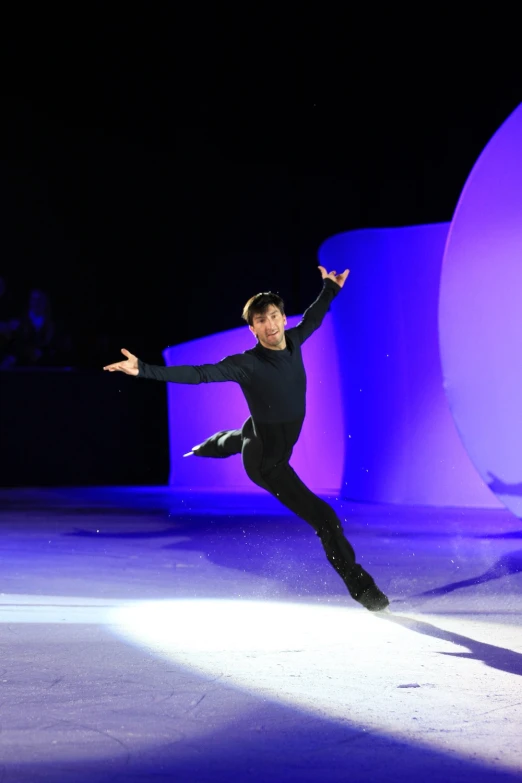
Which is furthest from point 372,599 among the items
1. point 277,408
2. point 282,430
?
point 277,408

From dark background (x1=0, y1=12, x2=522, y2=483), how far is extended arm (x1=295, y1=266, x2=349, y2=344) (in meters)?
7.98

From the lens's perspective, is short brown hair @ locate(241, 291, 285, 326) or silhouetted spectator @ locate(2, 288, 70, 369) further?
silhouetted spectator @ locate(2, 288, 70, 369)

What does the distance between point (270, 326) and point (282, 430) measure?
1.76ft

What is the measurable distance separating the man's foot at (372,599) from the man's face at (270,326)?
1.36m

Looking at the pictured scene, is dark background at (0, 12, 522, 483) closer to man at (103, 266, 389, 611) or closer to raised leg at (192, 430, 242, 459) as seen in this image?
raised leg at (192, 430, 242, 459)

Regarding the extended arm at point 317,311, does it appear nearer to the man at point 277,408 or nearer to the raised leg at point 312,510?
the man at point 277,408

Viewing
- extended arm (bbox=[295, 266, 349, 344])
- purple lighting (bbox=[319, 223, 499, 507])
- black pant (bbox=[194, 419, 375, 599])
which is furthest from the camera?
purple lighting (bbox=[319, 223, 499, 507])

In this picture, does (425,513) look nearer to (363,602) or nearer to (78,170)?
(363,602)

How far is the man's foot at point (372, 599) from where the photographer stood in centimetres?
615

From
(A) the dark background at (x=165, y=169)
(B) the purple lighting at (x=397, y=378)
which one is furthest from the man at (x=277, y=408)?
(A) the dark background at (x=165, y=169)

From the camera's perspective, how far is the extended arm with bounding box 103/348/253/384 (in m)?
5.46

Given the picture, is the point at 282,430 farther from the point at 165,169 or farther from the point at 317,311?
the point at 165,169

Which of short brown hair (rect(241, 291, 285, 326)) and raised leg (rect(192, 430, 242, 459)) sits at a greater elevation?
short brown hair (rect(241, 291, 285, 326))

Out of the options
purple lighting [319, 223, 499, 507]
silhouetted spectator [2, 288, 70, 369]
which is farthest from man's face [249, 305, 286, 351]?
silhouetted spectator [2, 288, 70, 369]
